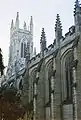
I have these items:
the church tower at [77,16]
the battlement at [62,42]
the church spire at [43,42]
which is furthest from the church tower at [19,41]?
the church tower at [77,16]

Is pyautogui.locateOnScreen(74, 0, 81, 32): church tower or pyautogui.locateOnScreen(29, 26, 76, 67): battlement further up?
pyautogui.locateOnScreen(74, 0, 81, 32): church tower

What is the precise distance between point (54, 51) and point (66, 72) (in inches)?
140

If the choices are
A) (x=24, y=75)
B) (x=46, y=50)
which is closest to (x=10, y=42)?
(x=24, y=75)

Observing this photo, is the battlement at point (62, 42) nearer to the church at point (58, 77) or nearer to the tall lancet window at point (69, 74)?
the church at point (58, 77)

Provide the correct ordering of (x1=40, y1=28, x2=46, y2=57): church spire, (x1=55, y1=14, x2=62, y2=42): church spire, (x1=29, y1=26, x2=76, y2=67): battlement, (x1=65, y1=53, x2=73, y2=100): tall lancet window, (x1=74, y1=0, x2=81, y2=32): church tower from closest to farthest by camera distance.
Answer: (x1=74, y1=0, x2=81, y2=32): church tower → (x1=65, y1=53, x2=73, y2=100): tall lancet window → (x1=29, y1=26, x2=76, y2=67): battlement → (x1=55, y1=14, x2=62, y2=42): church spire → (x1=40, y1=28, x2=46, y2=57): church spire

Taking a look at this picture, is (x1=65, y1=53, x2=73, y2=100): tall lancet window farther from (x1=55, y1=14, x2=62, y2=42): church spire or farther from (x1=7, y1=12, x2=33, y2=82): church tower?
(x1=7, y1=12, x2=33, y2=82): church tower

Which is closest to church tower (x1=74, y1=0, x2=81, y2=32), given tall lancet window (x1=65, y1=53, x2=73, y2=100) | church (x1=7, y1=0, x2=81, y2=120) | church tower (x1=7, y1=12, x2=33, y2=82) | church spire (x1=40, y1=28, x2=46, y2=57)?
church (x1=7, y1=0, x2=81, y2=120)

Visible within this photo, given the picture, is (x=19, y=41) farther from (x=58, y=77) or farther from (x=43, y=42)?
(x=58, y=77)

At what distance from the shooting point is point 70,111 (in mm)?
28938

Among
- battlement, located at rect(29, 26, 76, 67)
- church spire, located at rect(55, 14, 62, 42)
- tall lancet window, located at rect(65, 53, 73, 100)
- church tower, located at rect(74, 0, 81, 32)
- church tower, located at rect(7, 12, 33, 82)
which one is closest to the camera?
church tower, located at rect(74, 0, 81, 32)

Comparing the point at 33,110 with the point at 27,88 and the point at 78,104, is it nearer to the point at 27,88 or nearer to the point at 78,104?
the point at 27,88

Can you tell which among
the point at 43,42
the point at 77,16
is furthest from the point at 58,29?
the point at 43,42

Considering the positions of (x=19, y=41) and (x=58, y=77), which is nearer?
(x=58, y=77)

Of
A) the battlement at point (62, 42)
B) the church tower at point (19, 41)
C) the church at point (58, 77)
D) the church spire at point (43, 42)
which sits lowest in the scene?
the church at point (58, 77)
